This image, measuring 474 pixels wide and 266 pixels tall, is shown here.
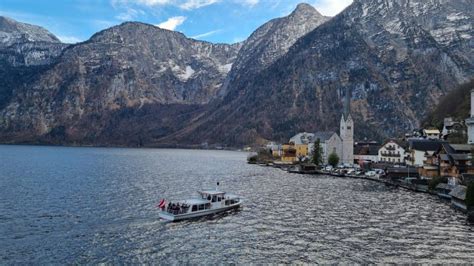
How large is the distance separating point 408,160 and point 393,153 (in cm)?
1334

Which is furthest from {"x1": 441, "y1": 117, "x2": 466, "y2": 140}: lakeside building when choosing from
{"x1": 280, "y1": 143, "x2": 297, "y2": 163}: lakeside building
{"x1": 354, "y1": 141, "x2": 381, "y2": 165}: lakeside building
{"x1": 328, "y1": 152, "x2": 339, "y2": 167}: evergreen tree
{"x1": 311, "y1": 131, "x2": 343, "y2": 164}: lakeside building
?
{"x1": 280, "y1": 143, "x2": 297, "y2": 163}: lakeside building

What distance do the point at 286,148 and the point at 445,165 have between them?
102 meters

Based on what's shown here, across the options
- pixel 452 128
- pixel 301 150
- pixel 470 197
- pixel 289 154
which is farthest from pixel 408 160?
pixel 470 197

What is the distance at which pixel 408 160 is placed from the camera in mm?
138125

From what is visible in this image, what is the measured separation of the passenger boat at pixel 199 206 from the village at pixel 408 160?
34.3m

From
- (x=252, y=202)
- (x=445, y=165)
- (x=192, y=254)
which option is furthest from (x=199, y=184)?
(x=192, y=254)

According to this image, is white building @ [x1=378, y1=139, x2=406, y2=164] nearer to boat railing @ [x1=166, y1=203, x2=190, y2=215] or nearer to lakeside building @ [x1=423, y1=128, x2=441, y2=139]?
lakeside building @ [x1=423, y1=128, x2=441, y2=139]

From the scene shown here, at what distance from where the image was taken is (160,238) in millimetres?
51406

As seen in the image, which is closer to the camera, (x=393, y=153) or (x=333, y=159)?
(x=393, y=153)

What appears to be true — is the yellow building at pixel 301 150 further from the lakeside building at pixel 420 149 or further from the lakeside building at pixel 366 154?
the lakeside building at pixel 420 149

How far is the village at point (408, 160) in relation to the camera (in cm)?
8788

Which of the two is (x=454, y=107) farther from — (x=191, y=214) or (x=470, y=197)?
(x=191, y=214)

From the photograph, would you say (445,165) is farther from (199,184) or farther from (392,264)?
(392,264)

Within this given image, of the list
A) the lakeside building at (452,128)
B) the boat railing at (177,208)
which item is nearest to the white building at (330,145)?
the lakeside building at (452,128)
